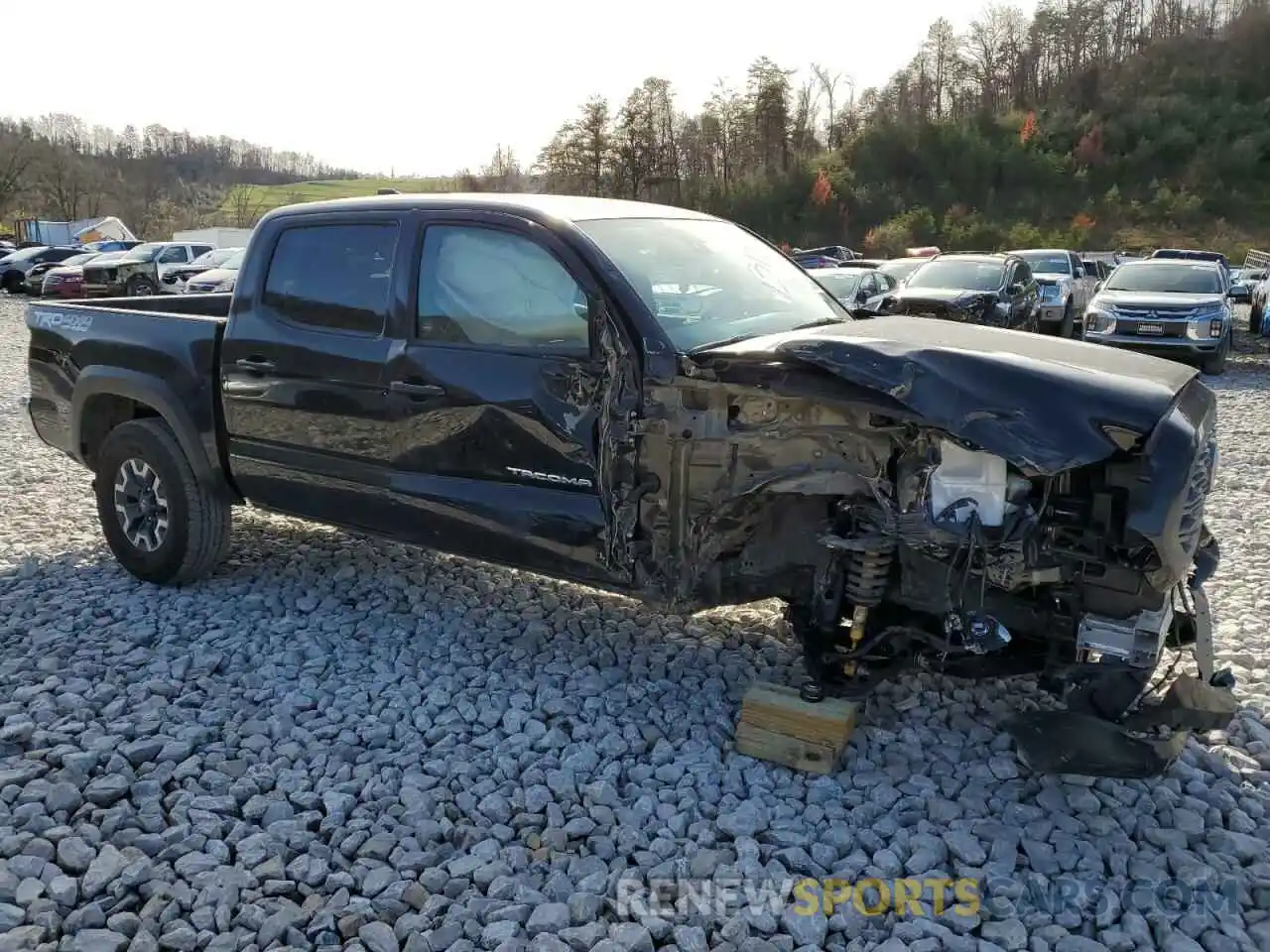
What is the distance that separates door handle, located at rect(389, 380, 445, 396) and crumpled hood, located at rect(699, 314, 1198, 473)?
1.48m

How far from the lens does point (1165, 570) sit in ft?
9.69

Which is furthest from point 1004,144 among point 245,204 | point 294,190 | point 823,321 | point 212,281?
point 294,190

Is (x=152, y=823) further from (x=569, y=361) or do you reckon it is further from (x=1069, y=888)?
(x=1069, y=888)

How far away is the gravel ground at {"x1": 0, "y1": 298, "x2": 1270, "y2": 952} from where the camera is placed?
8.86ft

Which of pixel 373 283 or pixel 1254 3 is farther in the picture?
pixel 1254 3

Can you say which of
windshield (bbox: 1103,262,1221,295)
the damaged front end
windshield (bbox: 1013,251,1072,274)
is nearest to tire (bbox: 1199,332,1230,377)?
windshield (bbox: 1103,262,1221,295)

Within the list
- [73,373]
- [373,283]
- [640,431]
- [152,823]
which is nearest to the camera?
[152,823]

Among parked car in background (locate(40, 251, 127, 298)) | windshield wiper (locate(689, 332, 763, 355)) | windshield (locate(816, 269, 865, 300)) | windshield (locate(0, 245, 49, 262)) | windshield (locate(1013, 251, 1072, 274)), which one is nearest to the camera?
windshield wiper (locate(689, 332, 763, 355))

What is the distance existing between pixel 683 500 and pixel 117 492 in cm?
338

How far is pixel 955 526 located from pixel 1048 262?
1850cm

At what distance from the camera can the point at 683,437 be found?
3559mm

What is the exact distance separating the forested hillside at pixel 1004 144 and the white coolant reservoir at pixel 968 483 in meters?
40.0

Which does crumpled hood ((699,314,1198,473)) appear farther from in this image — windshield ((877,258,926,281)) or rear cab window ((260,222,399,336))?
windshield ((877,258,926,281))

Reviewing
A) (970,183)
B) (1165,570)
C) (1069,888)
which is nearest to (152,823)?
(1069,888)
